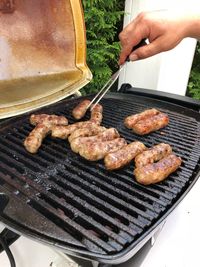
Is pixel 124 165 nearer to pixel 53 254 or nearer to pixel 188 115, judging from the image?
pixel 53 254

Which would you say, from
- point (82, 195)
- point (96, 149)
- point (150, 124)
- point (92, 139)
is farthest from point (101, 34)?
point (82, 195)

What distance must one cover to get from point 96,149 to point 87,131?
246 mm

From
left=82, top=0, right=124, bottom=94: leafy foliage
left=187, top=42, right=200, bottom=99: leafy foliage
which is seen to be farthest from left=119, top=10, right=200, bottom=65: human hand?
left=187, top=42, right=200, bottom=99: leafy foliage

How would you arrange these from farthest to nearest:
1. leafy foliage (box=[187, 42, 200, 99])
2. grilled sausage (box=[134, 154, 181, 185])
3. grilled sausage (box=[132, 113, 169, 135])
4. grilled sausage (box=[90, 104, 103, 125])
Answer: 1. leafy foliage (box=[187, 42, 200, 99])
2. grilled sausage (box=[90, 104, 103, 125])
3. grilled sausage (box=[132, 113, 169, 135])
4. grilled sausage (box=[134, 154, 181, 185])

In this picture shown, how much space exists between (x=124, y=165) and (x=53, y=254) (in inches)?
20.1

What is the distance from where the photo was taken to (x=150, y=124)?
1664 millimetres

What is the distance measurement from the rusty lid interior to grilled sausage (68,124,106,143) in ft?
1.26

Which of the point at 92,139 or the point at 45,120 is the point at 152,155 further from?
the point at 45,120

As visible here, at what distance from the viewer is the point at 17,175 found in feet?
4.06

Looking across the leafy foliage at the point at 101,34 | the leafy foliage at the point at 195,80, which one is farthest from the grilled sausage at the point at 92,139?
the leafy foliage at the point at 195,80

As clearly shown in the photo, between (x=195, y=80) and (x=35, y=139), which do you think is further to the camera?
(x=195, y=80)

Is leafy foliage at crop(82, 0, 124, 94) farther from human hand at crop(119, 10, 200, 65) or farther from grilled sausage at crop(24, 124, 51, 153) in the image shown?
grilled sausage at crop(24, 124, 51, 153)

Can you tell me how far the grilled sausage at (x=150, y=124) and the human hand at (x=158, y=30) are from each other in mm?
405

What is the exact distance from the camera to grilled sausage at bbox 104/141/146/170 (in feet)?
4.28
